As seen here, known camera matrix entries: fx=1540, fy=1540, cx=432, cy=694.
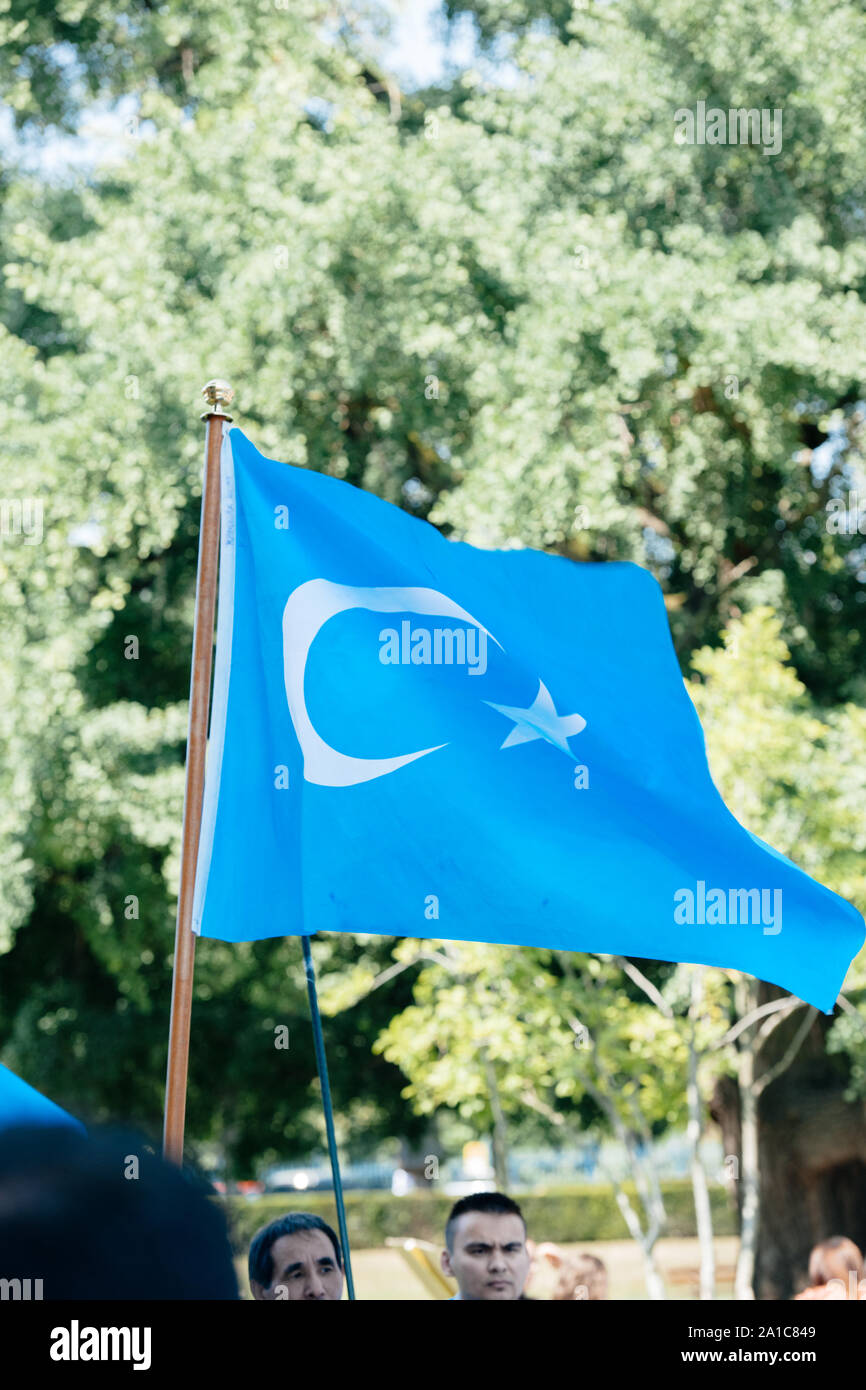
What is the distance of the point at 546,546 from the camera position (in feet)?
40.7

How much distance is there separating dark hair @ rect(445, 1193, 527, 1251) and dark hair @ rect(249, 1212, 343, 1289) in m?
0.31

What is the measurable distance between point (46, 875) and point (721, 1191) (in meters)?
19.0

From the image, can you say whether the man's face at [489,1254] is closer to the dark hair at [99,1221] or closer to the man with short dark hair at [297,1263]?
the man with short dark hair at [297,1263]

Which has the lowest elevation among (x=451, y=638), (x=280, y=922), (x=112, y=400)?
(x=280, y=922)

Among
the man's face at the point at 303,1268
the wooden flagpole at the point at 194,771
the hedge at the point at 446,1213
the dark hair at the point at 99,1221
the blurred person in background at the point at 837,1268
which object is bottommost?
the dark hair at the point at 99,1221

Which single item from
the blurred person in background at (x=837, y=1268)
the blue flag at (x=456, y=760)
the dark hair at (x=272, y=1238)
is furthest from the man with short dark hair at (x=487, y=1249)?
the blurred person in background at (x=837, y=1268)

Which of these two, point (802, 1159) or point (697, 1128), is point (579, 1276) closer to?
point (697, 1128)

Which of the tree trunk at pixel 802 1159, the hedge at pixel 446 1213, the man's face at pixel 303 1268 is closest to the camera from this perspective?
the man's face at pixel 303 1268

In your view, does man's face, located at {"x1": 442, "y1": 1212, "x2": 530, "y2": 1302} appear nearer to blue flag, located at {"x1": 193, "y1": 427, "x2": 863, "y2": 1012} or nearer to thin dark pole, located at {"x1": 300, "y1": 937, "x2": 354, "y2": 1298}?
thin dark pole, located at {"x1": 300, "y1": 937, "x2": 354, "y2": 1298}

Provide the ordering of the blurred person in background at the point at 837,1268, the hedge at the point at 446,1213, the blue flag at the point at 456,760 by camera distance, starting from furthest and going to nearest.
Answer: the hedge at the point at 446,1213 → the blurred person in background at the point at 837,1268 → the blue flag at the point at 456,760

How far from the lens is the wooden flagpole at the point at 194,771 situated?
3.61 m
